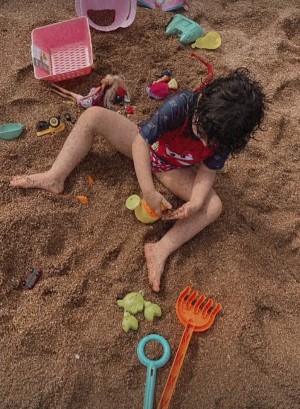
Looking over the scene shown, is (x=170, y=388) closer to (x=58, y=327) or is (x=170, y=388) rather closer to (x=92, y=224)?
(x=58, y=327)

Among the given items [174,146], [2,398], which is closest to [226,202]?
[174,146]

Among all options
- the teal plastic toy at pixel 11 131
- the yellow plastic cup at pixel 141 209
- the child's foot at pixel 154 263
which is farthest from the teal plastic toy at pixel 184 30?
the child's foot at pixel 154 263

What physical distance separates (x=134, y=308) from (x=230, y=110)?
0.68 metres

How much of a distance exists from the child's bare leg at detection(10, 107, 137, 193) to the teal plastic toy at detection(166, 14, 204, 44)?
0.89 meters

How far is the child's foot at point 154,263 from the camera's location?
1653 millimetres

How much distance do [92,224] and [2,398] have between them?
2.06ft

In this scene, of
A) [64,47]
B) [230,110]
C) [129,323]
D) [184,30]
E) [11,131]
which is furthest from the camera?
[184,30]

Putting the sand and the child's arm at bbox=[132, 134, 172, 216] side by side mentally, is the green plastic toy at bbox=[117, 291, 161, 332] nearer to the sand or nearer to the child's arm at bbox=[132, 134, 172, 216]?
the sand

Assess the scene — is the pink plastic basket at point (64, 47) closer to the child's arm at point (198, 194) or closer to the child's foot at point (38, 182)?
the child's foot at point (38, 182)

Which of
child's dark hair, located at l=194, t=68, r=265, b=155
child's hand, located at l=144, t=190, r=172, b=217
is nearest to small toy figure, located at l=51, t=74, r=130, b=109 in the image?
child's hand, located at l=144, t=190, r=172, b=217

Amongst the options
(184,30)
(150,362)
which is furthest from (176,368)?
(184,30)

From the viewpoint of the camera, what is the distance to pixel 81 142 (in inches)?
71.7

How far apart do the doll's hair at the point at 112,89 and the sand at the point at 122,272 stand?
112mm

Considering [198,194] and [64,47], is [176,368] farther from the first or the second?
[64,47]
